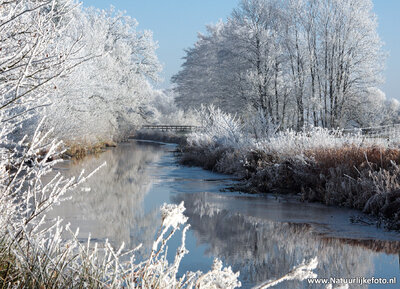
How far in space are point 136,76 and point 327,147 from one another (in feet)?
101

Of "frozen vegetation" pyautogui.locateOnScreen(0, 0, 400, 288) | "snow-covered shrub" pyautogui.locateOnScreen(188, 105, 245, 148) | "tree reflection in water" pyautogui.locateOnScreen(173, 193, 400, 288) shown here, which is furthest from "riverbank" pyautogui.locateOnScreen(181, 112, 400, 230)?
"snow-covered shrub" pyautogui.locateOnScreen(188, 105, 245, 148)

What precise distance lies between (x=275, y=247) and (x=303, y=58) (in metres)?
22.6

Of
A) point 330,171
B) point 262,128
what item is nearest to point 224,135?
point 262,128

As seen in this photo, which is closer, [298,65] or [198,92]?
[298,65]

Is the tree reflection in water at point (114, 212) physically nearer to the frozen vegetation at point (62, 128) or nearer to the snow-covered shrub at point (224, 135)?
the frozen vegetation at point (62, 128)

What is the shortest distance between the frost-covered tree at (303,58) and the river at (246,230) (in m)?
15.3

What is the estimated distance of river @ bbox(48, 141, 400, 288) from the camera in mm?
5996

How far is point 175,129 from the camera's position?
50.8 meters

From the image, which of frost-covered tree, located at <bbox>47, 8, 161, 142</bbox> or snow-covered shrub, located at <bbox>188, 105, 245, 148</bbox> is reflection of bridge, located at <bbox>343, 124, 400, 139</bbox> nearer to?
snow-covered shrub, located at <bbox>188, 105, 245, 148</bbox>

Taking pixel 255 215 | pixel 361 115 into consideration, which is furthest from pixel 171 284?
pixel 361 115

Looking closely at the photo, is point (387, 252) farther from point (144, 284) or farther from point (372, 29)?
point (372, 29)

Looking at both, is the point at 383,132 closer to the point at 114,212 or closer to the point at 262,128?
the point at 262,128

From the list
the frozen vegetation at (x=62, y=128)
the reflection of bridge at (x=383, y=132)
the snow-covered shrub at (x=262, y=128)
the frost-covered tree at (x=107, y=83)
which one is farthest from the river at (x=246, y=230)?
the frost-covered tree at (x=107, y=83)

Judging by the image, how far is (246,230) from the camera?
Answer: 8125mm
